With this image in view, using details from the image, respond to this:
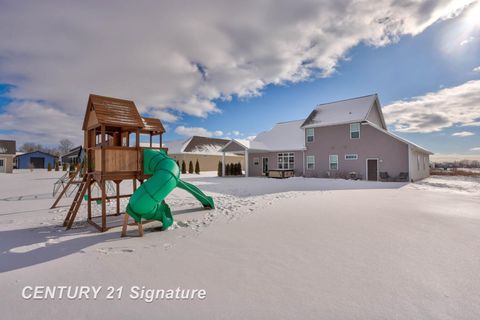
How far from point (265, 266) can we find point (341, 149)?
802 inches

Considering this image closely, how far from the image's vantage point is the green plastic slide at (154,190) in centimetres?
562

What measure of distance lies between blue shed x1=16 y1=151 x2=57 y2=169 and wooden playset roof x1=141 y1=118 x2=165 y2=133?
181 feet

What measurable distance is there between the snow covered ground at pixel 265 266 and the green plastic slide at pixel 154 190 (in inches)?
19.4

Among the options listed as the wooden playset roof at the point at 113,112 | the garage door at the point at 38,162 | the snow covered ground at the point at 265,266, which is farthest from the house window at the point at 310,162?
A: the garage door at the point at 38,162

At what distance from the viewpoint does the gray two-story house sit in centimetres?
1933

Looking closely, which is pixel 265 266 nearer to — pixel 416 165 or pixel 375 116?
pixel 416 165

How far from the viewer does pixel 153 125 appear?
9430mm

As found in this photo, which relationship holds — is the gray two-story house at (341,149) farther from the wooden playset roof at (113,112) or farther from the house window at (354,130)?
the wooden playset roof at (113,112)

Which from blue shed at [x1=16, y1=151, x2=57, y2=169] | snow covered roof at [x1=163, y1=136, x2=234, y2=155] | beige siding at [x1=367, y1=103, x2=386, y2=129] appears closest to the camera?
beige siding at [x1=367, y1=103, x2=386, y2=129]

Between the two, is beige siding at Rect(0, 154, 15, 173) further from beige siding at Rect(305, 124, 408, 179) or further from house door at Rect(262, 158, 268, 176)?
beige siding at Rect(305, 124, 408, 179)

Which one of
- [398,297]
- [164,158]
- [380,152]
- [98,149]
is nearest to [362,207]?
[398,297]

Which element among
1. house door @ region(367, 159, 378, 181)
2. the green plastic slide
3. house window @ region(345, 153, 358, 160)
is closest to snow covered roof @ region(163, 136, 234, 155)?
house window @ region(345, 153, 358, 160)

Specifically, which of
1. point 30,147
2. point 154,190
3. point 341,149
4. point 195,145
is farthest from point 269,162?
point 30,147

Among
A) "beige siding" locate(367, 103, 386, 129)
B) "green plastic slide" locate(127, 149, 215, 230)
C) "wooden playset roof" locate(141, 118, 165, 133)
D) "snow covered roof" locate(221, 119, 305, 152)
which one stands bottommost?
"green plastic slide" locate(127, 149, 215, 230)
